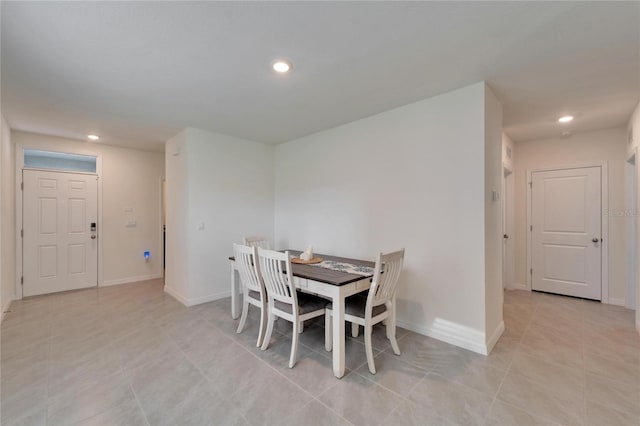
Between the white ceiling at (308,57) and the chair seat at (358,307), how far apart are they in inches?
77.3

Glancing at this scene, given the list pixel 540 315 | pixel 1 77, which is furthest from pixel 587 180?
pixel 1 77

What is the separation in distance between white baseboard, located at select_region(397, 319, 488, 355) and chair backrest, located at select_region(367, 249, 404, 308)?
28.6 inches

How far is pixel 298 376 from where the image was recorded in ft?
6.87

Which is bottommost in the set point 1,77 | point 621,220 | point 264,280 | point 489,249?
point 264,280

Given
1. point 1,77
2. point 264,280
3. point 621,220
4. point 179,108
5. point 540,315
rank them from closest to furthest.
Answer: point 1,77, point 264,280, point 179,108, point 540,315, point 621,220

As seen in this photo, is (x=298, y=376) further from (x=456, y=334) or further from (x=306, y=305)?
(x=456, y=334)

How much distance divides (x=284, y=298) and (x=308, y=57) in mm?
1937

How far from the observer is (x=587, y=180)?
384 centimetres

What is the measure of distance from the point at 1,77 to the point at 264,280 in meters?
2.81

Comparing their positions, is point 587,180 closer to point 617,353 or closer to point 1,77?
point 617,353

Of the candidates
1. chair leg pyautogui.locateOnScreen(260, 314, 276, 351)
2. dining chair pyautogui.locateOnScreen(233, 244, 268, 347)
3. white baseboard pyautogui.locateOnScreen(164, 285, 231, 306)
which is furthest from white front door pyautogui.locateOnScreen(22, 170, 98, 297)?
chair leg pyautogui.locateOnScreen(260, 314, 276, 351)

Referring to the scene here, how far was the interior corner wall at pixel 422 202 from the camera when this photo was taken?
8.10ft

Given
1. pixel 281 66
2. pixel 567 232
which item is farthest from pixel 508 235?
pixel 281 66

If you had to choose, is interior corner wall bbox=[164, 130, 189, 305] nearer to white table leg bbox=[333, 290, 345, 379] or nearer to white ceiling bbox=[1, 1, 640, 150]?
white ceiling bbox=[1, 1, 640, 150]
